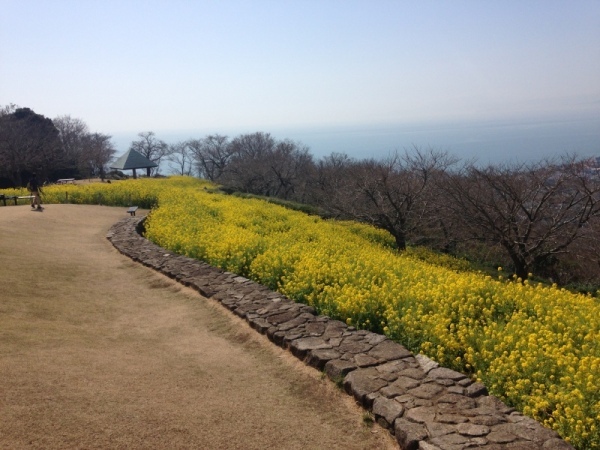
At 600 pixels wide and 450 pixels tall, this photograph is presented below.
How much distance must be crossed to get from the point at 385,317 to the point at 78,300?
499 cm

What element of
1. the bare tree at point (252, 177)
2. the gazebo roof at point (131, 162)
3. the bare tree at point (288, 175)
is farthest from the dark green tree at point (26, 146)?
the bare tree at point (288, 175)

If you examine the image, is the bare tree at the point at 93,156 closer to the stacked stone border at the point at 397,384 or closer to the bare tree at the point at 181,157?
the bare tree at the point at 181,157

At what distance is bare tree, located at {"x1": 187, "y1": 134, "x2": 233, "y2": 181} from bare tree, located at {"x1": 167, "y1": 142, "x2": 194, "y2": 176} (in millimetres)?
2021

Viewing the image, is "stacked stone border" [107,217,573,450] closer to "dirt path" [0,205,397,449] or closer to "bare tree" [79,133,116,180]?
"dirt path" [0,205,397,449]

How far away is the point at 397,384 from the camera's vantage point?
15.3 ft

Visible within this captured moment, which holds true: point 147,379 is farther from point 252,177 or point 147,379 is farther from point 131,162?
point 131,162

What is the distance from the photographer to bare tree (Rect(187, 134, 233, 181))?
61.2m

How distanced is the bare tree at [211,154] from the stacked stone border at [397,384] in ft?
178

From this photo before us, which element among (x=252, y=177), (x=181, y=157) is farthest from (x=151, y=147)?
(x=252, y=177)

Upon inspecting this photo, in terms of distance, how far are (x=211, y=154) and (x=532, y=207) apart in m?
51.9

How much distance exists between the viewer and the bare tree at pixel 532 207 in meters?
13.7

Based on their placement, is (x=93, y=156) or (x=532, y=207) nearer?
(x=532, y=207)

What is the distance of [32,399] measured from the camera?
4020 mm

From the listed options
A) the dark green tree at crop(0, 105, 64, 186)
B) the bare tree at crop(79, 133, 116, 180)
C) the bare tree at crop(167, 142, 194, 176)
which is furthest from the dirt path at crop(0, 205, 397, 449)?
the bare tree at crop(167, 142, 194, 176)
